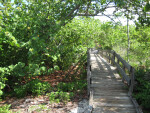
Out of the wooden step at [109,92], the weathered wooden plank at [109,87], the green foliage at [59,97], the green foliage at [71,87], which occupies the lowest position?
the green foliage at [59,97]

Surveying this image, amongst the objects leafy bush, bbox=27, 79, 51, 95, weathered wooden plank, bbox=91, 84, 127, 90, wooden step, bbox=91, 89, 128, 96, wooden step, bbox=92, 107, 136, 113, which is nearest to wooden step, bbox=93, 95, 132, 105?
wooden step, bbox=91, 89, 128, 96

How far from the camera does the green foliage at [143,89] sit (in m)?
5.19

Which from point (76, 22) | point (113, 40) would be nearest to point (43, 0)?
point (76, 22)

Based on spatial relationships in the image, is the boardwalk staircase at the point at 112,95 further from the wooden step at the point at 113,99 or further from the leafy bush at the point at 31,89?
the leafy bush at the point at 31,89

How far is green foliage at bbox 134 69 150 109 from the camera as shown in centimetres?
519

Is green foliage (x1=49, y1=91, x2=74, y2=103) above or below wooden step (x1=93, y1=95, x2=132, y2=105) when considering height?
→ below

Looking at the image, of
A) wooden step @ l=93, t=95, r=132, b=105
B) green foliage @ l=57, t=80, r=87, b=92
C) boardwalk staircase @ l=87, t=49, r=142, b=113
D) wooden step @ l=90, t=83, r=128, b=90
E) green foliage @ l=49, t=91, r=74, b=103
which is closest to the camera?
boardwalk staircase @ l=87, t=49, r=142, b=113

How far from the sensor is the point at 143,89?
5.73m

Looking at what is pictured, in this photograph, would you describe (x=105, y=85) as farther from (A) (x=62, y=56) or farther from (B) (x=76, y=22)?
(B) (x=76, y=22)

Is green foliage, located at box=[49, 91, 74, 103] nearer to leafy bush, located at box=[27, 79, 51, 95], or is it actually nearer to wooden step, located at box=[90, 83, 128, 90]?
leafy bush, located at box=[27, 79, 51, 95]

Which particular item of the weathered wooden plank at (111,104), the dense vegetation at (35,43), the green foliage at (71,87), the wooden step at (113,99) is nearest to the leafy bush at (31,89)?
the dense vegetation at (35,43)

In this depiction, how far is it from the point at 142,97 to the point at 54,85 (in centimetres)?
531

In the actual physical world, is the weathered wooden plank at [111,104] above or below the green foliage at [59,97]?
above

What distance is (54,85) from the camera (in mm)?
9016
